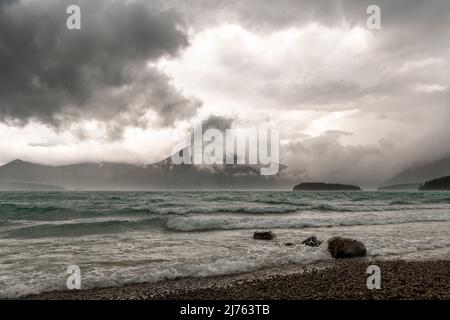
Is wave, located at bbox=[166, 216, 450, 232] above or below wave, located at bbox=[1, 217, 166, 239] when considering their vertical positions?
below

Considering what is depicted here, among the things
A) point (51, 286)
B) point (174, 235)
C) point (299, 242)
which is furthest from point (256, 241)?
point (51, 286)

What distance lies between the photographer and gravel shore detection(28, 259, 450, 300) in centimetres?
829

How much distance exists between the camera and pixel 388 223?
85.1ft

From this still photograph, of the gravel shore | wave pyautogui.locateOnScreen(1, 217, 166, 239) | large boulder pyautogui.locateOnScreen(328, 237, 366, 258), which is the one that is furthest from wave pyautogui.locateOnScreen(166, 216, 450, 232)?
the gravel shore

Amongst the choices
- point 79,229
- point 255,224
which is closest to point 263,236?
point 255,224

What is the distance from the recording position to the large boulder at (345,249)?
13.8m

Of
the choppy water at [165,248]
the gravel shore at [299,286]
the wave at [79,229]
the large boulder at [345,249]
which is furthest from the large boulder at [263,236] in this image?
the wave at [79,229]

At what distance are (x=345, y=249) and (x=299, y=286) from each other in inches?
227

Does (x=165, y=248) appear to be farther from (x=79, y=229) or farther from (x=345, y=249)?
(x=79, y=229)

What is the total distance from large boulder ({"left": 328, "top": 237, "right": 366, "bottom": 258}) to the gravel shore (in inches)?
92.2

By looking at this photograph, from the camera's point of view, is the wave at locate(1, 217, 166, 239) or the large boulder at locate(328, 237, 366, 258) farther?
the wave at locate(1, 217, 166, 239)

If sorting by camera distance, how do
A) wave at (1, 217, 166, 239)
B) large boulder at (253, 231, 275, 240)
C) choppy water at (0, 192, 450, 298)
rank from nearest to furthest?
choppy water at (0, 192, 450, 298)
large boulder at (253, 231, 275, 240)
wave at (1, 217, 166, 239)

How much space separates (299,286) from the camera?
911cm

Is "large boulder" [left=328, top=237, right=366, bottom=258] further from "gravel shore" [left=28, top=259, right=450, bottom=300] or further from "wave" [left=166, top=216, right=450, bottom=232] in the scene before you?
"wave" [left=166, top=216, right=450, bottom=232]
